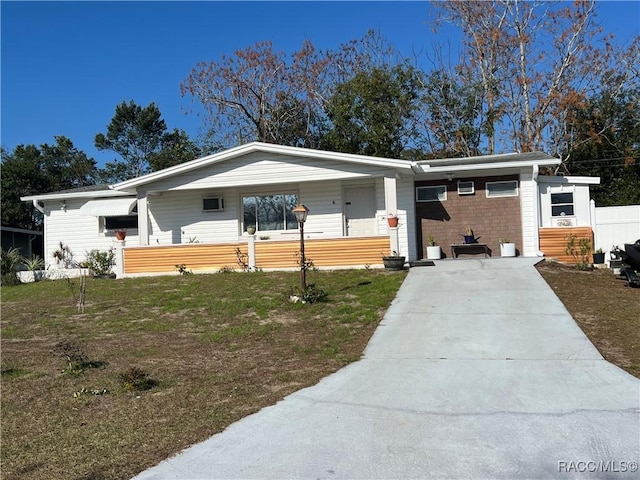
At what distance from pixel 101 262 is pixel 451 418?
14.5 m

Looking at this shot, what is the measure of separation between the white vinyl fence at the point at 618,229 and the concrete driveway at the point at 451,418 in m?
8.38

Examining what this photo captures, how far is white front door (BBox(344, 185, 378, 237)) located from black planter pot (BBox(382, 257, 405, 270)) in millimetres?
2726

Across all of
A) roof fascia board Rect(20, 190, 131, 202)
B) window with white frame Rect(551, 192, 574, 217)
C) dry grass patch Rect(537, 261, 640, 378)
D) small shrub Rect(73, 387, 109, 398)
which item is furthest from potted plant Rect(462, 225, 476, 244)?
small shrub Rect(73, 387, 109, 398)

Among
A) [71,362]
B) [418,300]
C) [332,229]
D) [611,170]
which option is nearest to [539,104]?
[611,170]

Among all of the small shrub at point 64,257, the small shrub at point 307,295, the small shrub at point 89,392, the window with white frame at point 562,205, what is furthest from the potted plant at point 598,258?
the small shrub at point 64,257

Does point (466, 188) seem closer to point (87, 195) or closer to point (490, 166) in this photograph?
point (490, 166)

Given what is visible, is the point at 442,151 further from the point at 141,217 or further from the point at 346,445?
the point at 346,445

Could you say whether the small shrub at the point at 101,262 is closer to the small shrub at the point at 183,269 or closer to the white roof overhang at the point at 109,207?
the white roof overhang at the point at 109,207

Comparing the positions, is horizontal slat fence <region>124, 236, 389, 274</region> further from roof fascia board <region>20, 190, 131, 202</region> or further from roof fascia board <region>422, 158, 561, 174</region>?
roof fascia board <region>20, 190, 131, 202</region>

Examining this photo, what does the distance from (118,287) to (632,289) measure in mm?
11916

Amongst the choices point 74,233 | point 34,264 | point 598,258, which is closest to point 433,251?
point 598,258

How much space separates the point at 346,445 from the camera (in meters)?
4.14

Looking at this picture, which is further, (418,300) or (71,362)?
(418,300)

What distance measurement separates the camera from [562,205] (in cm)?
1575
